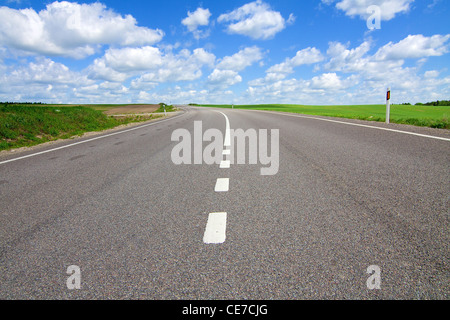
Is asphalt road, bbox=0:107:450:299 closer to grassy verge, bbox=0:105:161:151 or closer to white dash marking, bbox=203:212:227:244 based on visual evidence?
white dash marking, bbox=203:212:227:244

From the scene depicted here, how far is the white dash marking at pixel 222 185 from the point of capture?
3.94m

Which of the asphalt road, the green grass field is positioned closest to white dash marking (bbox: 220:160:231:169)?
the asphalt road

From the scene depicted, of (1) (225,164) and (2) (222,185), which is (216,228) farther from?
(1) (225,164)

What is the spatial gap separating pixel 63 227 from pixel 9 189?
2.45m

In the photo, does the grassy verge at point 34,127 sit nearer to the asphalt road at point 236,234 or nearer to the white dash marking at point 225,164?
the asphalt road at point 236,234

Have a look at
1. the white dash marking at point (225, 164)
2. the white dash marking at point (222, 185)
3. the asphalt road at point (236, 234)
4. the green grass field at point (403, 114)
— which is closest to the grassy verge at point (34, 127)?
the asphalt road at point (236, 234)

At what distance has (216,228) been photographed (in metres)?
2.66

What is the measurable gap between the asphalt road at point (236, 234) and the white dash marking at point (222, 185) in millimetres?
123

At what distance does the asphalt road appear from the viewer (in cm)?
186

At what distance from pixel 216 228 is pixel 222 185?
1508mm

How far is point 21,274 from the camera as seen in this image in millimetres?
2084

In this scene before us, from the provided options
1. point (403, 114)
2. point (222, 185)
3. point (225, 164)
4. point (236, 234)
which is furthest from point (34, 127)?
point (403, 114)

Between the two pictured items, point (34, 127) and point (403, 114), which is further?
point (403, 114)
